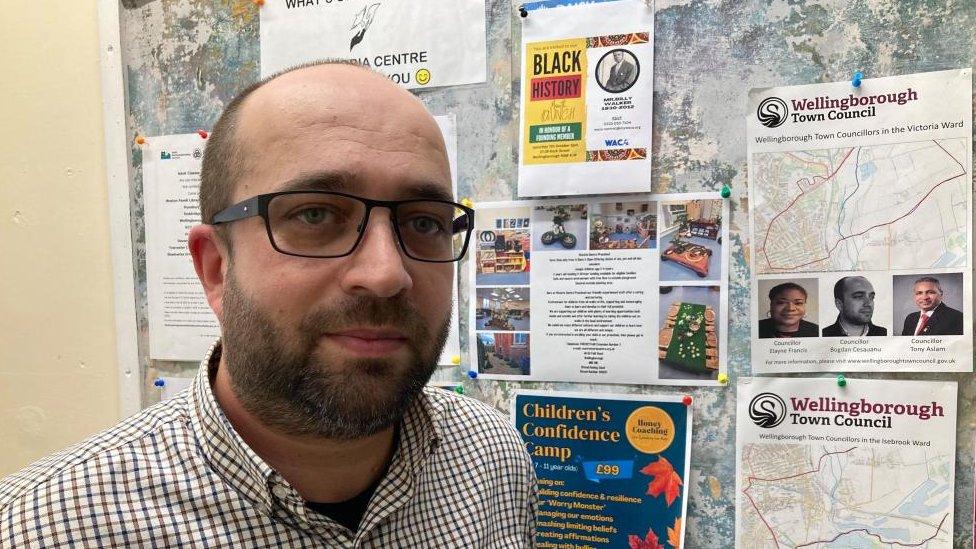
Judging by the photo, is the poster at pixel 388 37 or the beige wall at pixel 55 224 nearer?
the poster at pixel 388 37

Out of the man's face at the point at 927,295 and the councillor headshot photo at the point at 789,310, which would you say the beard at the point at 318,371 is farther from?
the man's face at the point at 927,295

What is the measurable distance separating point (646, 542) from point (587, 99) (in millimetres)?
650

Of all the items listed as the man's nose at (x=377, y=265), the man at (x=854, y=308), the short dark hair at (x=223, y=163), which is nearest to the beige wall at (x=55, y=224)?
the short dark hair at (x=223, y=163)

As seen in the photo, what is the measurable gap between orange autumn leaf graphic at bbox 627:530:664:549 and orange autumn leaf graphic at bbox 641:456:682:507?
5 cm

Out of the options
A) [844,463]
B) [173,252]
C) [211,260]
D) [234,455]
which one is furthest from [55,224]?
[844,463]

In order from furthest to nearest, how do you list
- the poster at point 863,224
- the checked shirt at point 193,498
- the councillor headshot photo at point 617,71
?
the councillor headshot photo at point 617,71 → the poster at point 863,224 → the checked shirt at point 193,498

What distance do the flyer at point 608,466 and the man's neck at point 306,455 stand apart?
1.08ft

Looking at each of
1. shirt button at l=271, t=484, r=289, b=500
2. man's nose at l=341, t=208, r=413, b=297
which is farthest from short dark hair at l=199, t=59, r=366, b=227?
shirt button at l=271, t=484, r=289, b=500

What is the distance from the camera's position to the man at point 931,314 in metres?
0.77

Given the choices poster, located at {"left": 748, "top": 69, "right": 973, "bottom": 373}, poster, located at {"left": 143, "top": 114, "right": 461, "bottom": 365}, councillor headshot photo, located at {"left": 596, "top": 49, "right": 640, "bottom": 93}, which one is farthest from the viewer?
poster, located at {"left": 143, "top": 114, "right": 461, "bottom": 365}

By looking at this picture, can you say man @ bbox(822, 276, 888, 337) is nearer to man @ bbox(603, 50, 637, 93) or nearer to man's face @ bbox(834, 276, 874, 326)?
man's face @ bbox(834, 276, 874, 326)

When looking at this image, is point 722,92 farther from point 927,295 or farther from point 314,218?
point 314,218

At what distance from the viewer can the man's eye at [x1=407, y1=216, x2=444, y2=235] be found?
0.64 m

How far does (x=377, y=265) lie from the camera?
0.57 meters
